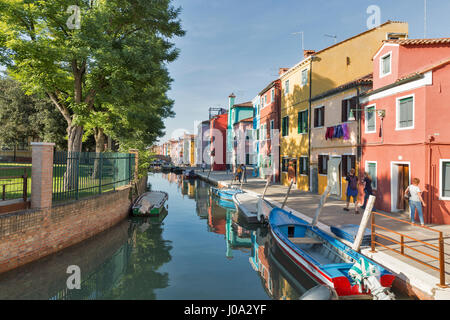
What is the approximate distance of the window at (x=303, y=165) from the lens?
69.9 feet

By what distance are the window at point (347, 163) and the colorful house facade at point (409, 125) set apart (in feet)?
3.32

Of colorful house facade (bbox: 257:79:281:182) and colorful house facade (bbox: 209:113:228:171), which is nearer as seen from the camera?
colorful house facade (bbox: 257:79:281:182)

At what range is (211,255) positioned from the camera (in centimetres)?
1005

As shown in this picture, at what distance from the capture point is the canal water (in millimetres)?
6938

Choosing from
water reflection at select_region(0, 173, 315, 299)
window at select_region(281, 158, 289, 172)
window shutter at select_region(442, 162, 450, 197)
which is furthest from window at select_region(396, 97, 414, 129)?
window at select_region(281, 158, 289, 172)

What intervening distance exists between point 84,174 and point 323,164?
48.4 feet

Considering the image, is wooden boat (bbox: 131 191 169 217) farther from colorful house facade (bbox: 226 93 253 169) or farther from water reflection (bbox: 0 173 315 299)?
colorful house facade (bbox: 226 93 253 169)

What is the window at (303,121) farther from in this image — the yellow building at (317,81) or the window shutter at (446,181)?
the window shutter at (446,181)

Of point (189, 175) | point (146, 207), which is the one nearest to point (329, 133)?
point (146, 207)

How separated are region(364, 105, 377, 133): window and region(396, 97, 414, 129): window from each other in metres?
1.61

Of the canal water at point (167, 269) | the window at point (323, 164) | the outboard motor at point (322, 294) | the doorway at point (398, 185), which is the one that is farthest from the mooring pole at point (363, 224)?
the window at point (323, 164)
